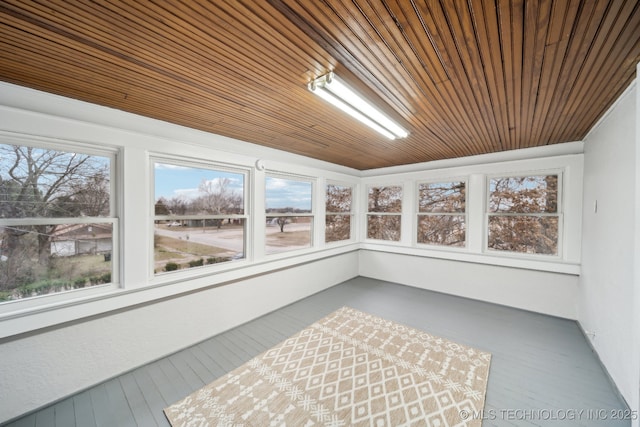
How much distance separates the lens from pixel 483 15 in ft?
3.66

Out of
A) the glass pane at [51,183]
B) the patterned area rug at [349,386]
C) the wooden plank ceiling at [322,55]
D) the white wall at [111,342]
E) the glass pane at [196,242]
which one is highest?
the wooden plank ceiling at [322,55]

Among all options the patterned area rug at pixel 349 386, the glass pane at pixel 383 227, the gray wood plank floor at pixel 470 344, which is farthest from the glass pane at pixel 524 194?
the patterned area rug at pixel 349 386

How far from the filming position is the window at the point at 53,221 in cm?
179

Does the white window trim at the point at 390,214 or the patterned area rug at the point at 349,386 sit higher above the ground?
the white window trim at the point at 390,214

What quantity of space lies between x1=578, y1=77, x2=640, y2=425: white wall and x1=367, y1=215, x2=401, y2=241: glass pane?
2704mm

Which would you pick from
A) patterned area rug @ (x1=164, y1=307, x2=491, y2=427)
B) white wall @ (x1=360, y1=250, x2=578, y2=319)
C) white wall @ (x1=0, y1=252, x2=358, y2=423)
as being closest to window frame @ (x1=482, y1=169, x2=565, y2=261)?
white wall @ (x1=360, y1=250, x2=578, y2=319)

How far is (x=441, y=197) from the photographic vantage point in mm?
4488

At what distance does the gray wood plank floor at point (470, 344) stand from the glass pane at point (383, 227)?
5.28 feet

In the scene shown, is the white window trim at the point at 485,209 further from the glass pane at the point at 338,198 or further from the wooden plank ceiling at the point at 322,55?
the wooden plank ceiling at the point at 322,55

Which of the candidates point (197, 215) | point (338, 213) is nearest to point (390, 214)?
point (338, 213)

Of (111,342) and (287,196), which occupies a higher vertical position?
(287,196)

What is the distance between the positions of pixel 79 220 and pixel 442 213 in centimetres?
498

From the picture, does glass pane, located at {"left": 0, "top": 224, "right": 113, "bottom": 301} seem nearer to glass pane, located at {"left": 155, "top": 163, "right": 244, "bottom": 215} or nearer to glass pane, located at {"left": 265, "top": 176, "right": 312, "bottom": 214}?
glass pane, located at {"left": 155, "top": 163, "right": 244, "bottom": 215}

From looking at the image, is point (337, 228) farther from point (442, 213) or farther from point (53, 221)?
point (53, 221)
